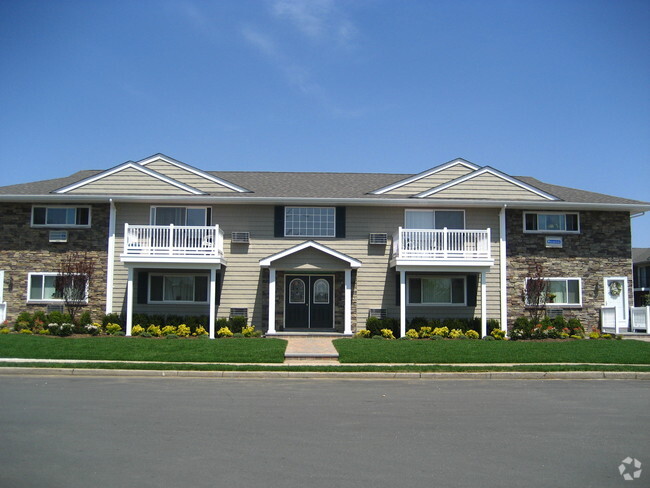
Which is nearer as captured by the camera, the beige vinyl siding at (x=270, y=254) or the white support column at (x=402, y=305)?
the white support column at (x=402, y=305)

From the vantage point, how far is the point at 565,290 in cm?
2270

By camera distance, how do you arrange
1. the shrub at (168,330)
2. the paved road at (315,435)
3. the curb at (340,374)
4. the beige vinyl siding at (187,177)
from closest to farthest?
1. the paved road at (315,435)
2. the curb at (340,374)
3. the shrub at (168,330)
4. the beige vinyl siding at (187,177)

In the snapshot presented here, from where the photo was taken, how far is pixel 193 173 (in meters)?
22.8

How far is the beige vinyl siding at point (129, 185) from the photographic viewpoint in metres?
22.0

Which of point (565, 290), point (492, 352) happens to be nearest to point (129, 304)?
point (492, 352)

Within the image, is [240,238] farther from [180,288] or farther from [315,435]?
[315,435]

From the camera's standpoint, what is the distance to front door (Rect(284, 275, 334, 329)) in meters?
22.4

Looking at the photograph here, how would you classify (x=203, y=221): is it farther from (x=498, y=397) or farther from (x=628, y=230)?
(x=628, y=230)

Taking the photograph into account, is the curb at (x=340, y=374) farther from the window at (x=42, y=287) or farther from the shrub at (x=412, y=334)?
the window at (x=42, y=287)

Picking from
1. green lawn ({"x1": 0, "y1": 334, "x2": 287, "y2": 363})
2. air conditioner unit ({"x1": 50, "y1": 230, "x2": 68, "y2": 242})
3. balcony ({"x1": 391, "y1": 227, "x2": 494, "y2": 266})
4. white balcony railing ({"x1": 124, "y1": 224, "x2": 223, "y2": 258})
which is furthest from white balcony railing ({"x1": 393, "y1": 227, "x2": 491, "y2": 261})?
air conditioner unit ({"x1": 50, "y1": 230, "x2": 68, "y2": 242})

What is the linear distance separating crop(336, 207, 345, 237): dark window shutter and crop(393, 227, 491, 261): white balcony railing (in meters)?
2.03

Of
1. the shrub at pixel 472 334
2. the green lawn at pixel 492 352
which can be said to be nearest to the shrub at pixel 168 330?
the green lawn at pixel 492 352

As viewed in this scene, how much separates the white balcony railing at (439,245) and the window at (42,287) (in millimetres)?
12283

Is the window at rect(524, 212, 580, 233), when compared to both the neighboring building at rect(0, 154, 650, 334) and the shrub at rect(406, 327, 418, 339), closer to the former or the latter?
the neighboring building at rect(0, 154, 650, 334)
